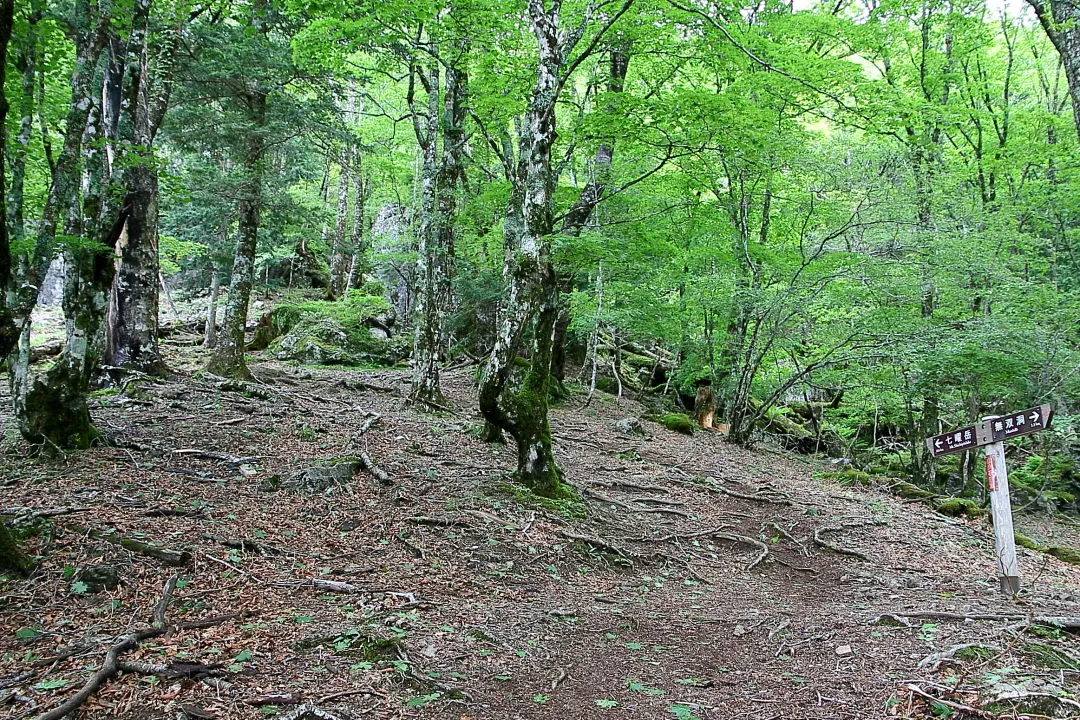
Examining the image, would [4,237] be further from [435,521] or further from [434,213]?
[434,213]

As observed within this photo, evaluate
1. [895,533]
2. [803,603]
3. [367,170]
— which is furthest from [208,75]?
[895,533]

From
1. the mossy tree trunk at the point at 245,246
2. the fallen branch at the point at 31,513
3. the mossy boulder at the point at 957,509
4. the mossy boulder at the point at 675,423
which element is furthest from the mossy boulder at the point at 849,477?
the fallen branch at the point at 31,513

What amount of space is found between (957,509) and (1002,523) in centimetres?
729

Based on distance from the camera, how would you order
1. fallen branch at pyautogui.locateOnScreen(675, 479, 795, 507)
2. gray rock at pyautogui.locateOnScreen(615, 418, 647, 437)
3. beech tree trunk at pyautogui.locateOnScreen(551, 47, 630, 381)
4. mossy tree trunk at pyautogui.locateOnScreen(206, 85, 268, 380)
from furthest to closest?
1. gray rock at pyautogui.locateOnScreen(615, 418, 647, 437)
2. beech tree trunk at pyautogui.locateOnScreen(551, 47, 630, 381)
3. mossy tree trunk at pyautogui.locateOnScreen(206, 85, 268, 380)
4. fallen branch at pyautogui.locateOnScreen(675, 479, 795, 507)

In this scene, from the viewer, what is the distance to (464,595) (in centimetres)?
524

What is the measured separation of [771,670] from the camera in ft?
14.7

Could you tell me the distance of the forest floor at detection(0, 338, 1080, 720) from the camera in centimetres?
357

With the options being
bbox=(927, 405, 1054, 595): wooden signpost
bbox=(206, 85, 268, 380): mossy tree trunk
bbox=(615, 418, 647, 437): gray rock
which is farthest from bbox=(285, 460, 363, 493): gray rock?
bbox=(615, 418, 647, 437): gray rock

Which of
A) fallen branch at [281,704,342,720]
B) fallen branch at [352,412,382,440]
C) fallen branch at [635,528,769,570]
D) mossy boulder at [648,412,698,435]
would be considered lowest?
fallen branch at [635,528,769,570]

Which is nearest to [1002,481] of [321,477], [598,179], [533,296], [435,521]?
[533,296]

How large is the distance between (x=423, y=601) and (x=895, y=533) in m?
7.90

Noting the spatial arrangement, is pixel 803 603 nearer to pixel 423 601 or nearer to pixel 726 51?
pixel 423 601

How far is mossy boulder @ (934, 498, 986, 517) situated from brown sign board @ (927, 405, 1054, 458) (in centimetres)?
684

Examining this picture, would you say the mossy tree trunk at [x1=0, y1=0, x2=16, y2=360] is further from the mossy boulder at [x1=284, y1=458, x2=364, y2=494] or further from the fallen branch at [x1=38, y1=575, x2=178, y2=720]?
the mossy boulder at [x1=284, y1=458, x2=364, y2=494]
